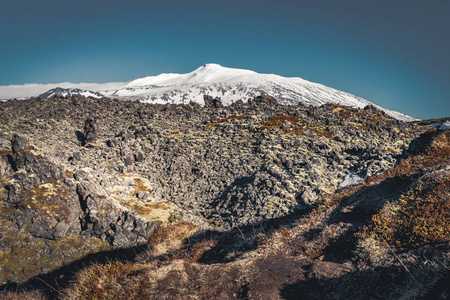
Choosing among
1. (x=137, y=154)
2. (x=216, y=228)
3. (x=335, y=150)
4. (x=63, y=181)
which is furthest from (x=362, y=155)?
(x=63, y=181)

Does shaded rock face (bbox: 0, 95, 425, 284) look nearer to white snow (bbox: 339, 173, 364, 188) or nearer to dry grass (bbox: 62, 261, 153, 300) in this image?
white snow (bbox: 339, 173, 364, 188)

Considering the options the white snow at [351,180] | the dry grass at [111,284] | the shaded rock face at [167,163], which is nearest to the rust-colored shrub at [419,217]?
the dry grass at [111,284]

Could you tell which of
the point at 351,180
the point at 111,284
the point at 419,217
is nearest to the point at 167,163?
the point at 351,180

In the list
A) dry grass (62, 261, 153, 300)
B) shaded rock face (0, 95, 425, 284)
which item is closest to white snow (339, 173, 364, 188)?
shaded rock face (0, 95, 425, 284)

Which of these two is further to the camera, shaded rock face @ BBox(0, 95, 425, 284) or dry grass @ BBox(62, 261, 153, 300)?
shaded rock face @ BBox(0, 95, 425, 284)

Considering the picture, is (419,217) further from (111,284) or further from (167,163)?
(167,163)

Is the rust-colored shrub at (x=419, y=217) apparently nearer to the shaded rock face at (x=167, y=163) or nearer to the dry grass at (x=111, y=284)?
the dry grass at (x=111, y=284)

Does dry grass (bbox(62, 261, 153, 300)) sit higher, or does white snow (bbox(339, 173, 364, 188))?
white snow (bbox(339, 173, 364, 188))

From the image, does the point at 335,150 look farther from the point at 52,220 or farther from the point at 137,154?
the point at 52,220
